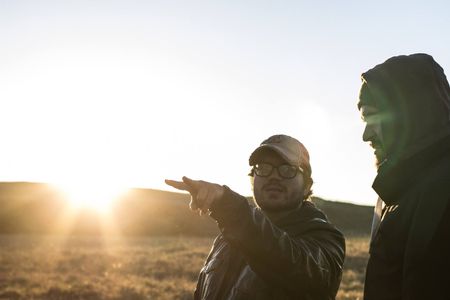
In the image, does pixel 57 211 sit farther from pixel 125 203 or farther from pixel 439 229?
pixel 439 229

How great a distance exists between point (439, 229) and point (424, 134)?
1.85ft

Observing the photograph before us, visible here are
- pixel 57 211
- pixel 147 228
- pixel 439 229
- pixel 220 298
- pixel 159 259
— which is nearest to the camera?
pixel 439 229

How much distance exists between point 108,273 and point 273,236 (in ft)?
59.0

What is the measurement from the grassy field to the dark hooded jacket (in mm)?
12540

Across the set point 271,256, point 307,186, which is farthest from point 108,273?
point 271,256

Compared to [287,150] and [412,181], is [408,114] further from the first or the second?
[287,150]

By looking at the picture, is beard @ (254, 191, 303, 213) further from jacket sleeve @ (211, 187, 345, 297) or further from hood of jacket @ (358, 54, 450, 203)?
hood of jacket @ (358, 54, 450, 203)

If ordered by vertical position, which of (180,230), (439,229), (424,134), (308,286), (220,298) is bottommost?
(180,230)

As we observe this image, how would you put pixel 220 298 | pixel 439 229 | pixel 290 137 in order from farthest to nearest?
pixel 290 137 → pixel 220 298 → pixel 439 229

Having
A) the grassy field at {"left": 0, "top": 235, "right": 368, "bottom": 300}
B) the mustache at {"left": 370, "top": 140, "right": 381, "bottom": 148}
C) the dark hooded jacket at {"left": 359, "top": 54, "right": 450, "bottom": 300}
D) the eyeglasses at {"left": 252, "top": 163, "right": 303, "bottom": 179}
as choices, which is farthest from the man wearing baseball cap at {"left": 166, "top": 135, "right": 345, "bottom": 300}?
the grassy field at {"left": 0, "top": 235, "right": 368, "bottom": 300}

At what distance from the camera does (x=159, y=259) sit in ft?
76.7

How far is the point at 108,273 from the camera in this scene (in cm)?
1944

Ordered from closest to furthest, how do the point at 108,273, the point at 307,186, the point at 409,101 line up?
the point at 409,101 < the point at 307,186 < the point at 108,273

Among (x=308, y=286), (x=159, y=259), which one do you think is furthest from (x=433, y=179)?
(x=159, y=259)
